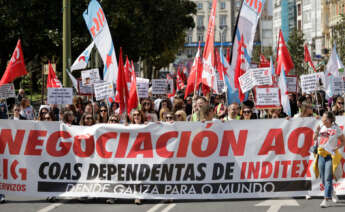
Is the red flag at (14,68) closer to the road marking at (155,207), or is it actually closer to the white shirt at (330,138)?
the road marking at (155,207)

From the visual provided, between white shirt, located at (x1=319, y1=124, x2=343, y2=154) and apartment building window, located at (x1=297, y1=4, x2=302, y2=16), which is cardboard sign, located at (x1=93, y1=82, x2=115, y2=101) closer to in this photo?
white shirt, located at (x1=319, y1=124, x2=343, y2=154)

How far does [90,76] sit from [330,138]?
8.24m

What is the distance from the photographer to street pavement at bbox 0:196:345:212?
34.2 feet

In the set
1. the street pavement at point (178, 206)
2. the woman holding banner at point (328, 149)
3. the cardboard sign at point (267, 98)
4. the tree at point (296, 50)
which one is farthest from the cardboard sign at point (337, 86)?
the tree at point (296, 50)

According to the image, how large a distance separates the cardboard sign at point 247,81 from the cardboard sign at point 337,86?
6.29 metres

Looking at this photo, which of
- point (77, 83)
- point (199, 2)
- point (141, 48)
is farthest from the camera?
point (199, 2)

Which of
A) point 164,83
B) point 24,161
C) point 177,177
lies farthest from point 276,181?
point 164,83

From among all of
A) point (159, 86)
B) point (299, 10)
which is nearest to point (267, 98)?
point (159, 86)

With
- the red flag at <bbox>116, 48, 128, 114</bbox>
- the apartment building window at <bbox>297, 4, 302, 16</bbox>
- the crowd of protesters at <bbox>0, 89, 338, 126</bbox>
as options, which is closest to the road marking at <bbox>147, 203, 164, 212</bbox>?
the crowd of protesters at <bbox>0, 89, 338, 126</bbox>

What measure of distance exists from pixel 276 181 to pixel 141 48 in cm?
2622

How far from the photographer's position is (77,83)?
1912 centimetres

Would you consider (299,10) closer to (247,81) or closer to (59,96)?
(59,96)

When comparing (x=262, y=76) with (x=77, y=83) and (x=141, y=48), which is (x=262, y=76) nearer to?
(x=77, y=83)

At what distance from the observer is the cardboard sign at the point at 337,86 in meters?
19.7
